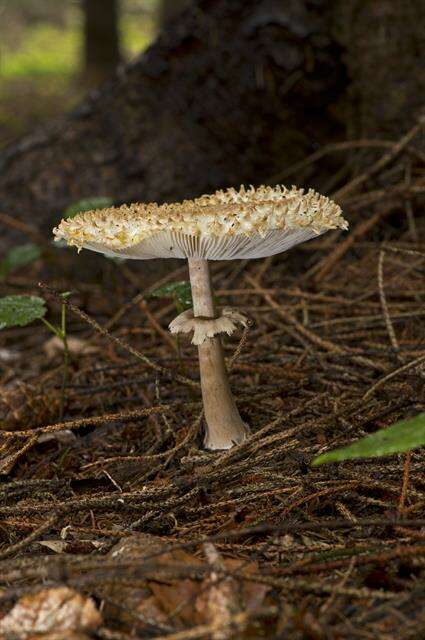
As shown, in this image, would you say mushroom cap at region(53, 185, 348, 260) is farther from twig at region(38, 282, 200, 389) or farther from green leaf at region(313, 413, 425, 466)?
green leaf at region(313, 413, 425, 466)

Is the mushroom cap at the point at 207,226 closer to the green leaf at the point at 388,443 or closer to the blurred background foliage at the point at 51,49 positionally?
the green leaf at the point at 388,443

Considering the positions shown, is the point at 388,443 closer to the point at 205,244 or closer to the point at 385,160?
the point at 205,244

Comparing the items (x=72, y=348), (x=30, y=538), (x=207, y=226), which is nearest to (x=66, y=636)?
(x=30, y=538)

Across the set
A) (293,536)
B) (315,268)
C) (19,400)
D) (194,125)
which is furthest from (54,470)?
(194,125)

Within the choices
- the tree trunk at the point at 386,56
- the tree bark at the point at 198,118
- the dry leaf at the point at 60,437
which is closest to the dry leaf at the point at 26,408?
the dry leaf at the point at 60,437

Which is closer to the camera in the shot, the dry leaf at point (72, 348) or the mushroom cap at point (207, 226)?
the mushroom cap at point (207, 226)

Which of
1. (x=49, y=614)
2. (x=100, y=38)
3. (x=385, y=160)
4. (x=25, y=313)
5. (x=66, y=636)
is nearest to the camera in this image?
(x=66, y=636)

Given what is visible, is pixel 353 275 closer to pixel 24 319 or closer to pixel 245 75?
pixel 245 75
